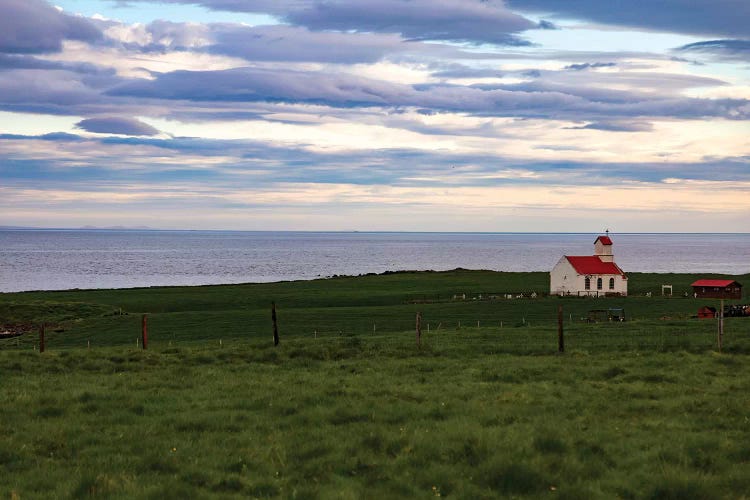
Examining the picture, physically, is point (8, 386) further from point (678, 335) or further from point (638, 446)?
point (678, 335)

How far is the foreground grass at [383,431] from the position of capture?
1131cm

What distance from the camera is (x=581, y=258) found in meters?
90.4

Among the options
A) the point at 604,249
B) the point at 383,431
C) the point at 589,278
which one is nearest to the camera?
the point at 383,431

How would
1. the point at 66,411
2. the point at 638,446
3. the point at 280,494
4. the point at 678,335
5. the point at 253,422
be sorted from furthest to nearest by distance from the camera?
the point at 678,335, the point at 66,411, the point at 253,422, the point at 638,446, the point at 280,494

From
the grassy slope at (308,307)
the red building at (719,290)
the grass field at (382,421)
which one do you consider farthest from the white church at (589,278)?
the grass field at (382,421)

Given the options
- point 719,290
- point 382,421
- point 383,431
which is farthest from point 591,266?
point 383,431

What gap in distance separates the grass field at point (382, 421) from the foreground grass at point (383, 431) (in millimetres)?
46

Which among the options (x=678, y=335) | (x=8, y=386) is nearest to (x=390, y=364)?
(x=8, y=386)

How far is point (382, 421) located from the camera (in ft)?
50.9

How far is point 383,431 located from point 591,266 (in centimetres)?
7938

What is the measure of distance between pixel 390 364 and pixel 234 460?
12910 mm

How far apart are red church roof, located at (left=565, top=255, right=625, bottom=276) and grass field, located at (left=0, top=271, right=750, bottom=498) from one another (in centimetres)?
5694

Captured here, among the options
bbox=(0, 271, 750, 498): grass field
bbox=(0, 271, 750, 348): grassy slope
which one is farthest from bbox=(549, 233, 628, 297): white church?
bbox=(0, 271, 750, 498): grass field

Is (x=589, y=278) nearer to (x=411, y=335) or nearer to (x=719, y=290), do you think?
(x=719, y=290)
